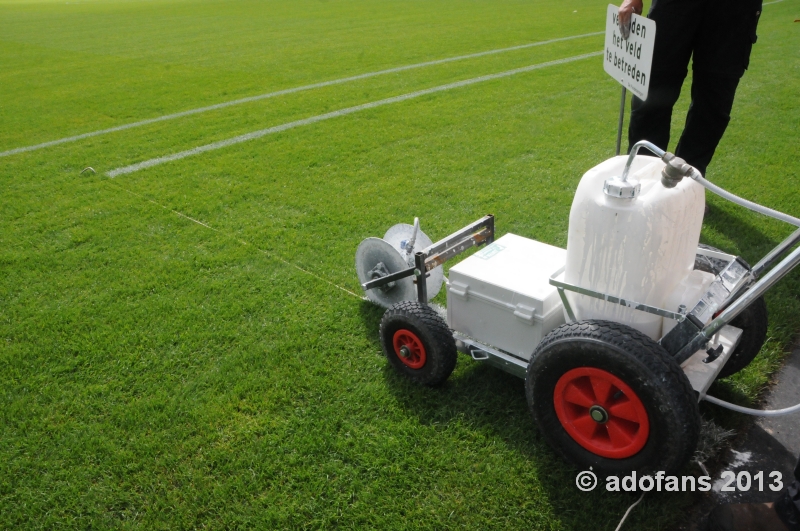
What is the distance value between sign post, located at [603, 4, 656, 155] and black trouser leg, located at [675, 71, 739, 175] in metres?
0.77

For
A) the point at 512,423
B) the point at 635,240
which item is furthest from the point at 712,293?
the point at 512,423

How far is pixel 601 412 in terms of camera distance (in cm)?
226

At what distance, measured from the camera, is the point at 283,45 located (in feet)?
46.0

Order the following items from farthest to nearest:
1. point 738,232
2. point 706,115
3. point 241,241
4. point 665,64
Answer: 1. point 241,241
2. point 738,232
3. point 706,115
4. point 665,64

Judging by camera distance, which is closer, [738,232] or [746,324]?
[746,324]

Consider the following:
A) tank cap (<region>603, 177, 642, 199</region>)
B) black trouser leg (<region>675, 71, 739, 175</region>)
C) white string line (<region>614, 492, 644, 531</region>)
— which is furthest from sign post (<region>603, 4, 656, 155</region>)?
white string line (<region>614, 492, 644, 531</region>)

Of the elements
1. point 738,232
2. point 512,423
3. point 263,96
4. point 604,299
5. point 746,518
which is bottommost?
point 263,96

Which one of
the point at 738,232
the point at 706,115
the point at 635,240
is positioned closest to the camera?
the point at 635,240

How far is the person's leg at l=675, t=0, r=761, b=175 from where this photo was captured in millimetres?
3770

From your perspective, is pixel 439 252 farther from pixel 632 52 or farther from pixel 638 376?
pixel 632 52

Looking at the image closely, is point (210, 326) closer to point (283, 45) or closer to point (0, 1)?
point (283, 45)

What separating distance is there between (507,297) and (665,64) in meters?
2.23

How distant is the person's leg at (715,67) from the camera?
12.4 feet

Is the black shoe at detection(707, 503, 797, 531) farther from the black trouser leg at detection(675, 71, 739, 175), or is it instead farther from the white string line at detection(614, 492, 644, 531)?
the black trouser leg at detection(675, 71, 739, 175)
